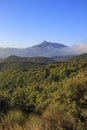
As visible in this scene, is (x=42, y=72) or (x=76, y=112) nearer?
(x=76, y=112)

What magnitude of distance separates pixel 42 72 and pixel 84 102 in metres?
90.9

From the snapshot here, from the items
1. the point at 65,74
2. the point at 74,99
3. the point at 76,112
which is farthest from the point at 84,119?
the point at 65,74

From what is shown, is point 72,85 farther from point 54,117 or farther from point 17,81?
point 17,81

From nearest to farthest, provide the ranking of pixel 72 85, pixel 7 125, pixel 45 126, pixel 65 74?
1. pixel 45 126
2. pixel 7 125
3. pixel 72 85
4. pixel 65 74

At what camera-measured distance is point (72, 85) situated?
12.6 m

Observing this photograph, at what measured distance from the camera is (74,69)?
3627 inches

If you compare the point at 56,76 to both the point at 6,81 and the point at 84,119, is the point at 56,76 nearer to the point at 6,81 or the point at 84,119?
the point at 6,81

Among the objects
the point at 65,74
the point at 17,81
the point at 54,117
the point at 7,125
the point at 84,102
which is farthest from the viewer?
the point at 17,81

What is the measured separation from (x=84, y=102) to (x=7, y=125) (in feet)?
14.9

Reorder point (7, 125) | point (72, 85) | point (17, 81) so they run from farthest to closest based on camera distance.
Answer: point (17, 81) → point (72, 85) → point (7, 125)

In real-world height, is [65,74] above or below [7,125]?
below

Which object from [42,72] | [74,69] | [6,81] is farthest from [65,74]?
[6,81]

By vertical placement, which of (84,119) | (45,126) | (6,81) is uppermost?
(45,126)

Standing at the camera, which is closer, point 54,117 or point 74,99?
point 54,117
